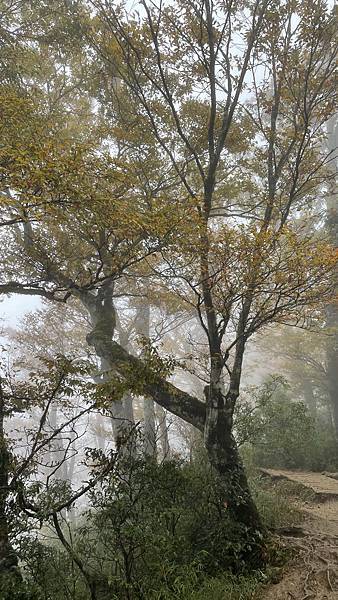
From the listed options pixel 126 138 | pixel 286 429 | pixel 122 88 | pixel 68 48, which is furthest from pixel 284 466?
pixel 68 48

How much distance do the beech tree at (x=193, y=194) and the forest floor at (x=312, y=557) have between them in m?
0.67

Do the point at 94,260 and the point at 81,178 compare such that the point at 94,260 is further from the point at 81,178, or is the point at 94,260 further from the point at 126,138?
the point at 81,178

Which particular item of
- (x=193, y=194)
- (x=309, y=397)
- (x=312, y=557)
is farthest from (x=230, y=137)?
(x=309, y=397)

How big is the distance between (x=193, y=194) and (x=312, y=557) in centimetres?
555

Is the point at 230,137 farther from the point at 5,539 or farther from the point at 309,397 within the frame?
the point at 309,397

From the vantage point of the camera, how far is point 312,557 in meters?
5.05

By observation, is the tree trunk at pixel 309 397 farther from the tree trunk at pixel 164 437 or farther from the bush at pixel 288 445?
the tree trunk at pixel 164 437

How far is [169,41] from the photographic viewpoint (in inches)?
250

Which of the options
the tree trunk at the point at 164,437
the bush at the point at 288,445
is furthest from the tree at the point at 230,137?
the bush at the point at 288,445

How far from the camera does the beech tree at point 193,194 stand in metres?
4.56

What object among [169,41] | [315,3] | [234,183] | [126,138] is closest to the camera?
[315,3]

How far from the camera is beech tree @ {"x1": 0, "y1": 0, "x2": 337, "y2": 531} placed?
4.56 metres

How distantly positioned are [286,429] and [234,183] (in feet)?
23.5

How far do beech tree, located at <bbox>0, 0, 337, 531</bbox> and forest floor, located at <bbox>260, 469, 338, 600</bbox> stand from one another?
26.5 inches
